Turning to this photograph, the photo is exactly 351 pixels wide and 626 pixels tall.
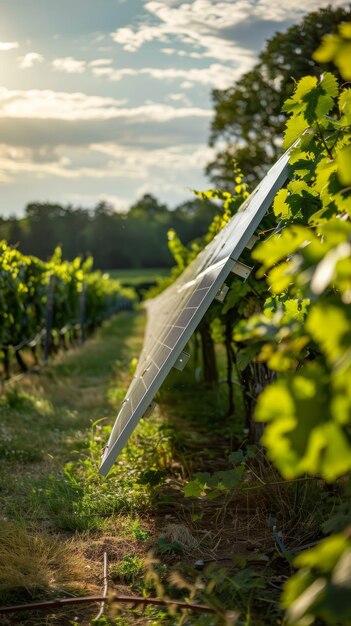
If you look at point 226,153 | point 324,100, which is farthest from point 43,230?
point 324,100

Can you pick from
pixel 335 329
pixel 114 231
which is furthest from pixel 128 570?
pixel 114 231

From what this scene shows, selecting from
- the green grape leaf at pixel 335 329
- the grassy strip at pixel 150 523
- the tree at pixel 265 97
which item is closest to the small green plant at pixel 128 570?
the grassy strip at pixel 150 523

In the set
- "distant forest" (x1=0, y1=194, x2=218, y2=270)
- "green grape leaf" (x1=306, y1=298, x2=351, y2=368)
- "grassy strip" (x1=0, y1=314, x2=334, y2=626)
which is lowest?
"distant forest" (x1=0, y1=194, x2=218, y2=270)

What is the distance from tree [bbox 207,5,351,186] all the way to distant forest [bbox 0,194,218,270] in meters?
62.4

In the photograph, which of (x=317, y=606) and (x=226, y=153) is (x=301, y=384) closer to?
(x=317, y=606)

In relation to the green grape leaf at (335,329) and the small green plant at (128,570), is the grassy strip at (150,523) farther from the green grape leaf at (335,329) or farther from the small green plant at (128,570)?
the green grape leaf at (335,329)

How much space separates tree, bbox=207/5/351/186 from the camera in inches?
843

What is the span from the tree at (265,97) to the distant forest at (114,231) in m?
62.4

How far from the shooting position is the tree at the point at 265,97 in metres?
21.4

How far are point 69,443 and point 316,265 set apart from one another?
455 cm

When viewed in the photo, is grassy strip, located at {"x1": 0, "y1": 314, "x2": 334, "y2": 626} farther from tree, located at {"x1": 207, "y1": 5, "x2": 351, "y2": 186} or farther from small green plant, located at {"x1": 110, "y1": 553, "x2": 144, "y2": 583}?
tree, located at {"x1": 207, "y1": 5, "x2": 351, "y2": 186}

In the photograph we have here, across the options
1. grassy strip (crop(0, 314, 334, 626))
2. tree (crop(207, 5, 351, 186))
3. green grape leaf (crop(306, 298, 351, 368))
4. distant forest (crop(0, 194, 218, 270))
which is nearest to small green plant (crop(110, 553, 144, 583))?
grassy strip (crop(0, 314, 334, 626))

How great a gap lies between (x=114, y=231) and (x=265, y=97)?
265 feet

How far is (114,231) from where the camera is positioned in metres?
105
